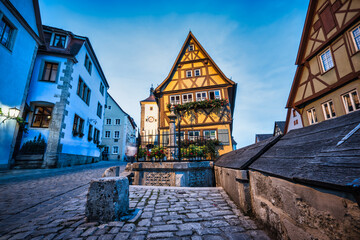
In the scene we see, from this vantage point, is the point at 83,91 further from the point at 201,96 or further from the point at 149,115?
the point at 149,115

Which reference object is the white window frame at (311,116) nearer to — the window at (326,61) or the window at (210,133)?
the window at (326,61)

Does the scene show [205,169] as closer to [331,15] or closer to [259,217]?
[259,217]

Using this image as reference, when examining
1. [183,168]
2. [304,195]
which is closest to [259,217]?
[304,195]

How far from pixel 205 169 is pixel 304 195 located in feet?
18.5

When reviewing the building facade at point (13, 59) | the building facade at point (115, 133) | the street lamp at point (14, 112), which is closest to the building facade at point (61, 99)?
the building facade at point (13, 59)

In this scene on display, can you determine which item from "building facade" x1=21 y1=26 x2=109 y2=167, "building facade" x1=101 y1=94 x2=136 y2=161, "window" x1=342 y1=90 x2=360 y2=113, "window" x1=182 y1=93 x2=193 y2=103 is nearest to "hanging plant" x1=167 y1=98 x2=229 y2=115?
"window" x1=182 y1=93 x2=193 y2=103

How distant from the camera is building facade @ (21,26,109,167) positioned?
9.48 m

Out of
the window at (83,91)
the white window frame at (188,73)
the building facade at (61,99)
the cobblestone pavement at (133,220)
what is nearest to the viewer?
the cobblestone pavement at (133,220)

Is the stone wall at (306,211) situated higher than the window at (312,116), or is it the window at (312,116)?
the window at (312,116)

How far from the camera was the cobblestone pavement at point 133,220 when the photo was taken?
6.58ft

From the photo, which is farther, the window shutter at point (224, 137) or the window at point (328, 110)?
the window shutter at point (224, 137)

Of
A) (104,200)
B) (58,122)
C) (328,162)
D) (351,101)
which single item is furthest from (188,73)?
(328,162)

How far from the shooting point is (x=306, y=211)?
4.33 feet

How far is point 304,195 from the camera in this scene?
133cm
